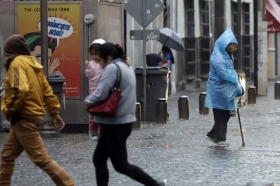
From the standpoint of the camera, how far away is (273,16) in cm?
3844

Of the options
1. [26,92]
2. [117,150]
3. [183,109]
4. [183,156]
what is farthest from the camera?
[183,109]

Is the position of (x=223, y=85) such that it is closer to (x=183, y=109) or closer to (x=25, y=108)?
(x=25, y=108)

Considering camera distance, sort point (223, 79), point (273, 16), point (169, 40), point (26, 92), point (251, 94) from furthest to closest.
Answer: point (273, 16) → point (169, 40) → point (251, 94) → point (223, 79) → point (26, 92)

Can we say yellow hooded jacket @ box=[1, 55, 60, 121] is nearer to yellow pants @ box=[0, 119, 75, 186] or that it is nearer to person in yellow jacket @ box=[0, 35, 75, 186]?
person in yellow jacket @ box=[0, 35, 75, 186]

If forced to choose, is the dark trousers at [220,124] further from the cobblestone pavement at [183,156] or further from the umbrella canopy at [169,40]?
the umbrella canopy at [169,40]

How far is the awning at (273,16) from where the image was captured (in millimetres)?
38438

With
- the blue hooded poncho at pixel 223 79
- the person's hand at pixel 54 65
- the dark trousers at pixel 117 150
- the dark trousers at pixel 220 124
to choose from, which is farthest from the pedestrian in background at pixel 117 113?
the person's hand at pixel 54 65

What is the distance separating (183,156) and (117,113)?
420cm

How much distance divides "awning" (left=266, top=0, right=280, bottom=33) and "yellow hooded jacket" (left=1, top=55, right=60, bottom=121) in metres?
30.5

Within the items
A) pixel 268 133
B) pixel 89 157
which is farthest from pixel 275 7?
pixel 89 157

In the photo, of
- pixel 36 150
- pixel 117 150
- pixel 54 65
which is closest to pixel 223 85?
pixel 54 65

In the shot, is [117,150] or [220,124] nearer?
[117,150]

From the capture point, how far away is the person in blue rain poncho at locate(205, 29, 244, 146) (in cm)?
1342

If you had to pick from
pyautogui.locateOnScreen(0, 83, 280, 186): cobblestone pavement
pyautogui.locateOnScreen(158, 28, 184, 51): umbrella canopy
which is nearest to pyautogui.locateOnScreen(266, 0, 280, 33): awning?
pyautogui.locateOnScreen(158, 28, 184, 51): umbrella canopy
